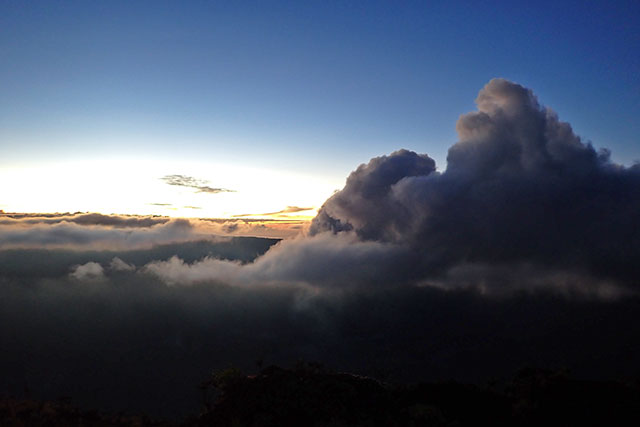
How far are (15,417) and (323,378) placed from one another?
3766cm

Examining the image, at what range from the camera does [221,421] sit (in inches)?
1444

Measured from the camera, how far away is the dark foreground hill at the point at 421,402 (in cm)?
2922

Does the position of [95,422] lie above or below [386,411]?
below

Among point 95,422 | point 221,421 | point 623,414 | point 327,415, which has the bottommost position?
point 95,422

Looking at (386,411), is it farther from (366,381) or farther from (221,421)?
(221,421)

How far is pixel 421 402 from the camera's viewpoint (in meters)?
34.7

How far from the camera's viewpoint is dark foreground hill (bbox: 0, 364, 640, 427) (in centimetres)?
2922

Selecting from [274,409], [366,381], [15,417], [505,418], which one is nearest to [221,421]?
[274,409]

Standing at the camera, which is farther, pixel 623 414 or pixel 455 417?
pixel 455 417

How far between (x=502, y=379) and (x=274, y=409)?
70.9 ft

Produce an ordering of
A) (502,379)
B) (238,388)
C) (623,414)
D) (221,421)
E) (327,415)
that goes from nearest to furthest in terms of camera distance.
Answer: (623,414) → (327,415) → (221,421) → (502,379) → (238,388)

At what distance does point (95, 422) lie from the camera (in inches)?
1969

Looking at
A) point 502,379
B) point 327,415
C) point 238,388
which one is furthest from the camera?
point 238,388

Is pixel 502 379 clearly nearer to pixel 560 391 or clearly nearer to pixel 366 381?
pixel 560 391
